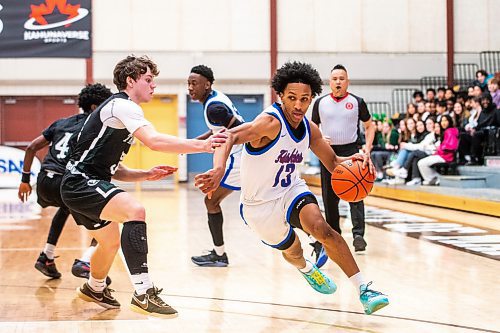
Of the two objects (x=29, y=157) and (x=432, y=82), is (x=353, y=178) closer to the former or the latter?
(x=29, y=157)

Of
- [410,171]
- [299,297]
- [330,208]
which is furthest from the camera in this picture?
[410,171]

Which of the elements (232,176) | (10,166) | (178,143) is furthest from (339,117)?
(10,166)

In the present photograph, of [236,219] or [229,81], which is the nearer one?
[236,219]

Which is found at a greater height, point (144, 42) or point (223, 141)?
point (144, 42)

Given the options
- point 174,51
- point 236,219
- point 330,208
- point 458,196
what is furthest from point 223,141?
point 174,51

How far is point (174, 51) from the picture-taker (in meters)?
20.2

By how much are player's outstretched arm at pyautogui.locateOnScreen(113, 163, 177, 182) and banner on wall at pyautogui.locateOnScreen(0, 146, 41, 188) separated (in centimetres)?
1199

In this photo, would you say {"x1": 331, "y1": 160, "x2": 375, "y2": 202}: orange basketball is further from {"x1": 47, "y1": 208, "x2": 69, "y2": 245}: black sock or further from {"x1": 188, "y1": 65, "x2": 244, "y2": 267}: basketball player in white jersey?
{"x1": 47, "y1": 208, "x2": 69, "y2": 245}: black sock

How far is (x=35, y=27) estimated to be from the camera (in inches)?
731

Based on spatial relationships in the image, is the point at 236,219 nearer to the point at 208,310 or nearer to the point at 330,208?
the point at 330,208

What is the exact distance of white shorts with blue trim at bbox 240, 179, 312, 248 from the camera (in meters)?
4.80

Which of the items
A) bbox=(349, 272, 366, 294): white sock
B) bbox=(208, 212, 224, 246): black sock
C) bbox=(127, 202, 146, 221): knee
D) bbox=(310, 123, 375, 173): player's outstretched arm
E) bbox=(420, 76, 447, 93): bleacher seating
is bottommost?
bbox=(349, 272, 366, 294): white sock

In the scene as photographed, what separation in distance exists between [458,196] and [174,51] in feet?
34.9

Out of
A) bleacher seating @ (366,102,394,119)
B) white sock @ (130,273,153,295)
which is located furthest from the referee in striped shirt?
bleacher seating @ (366,102,394,119)
